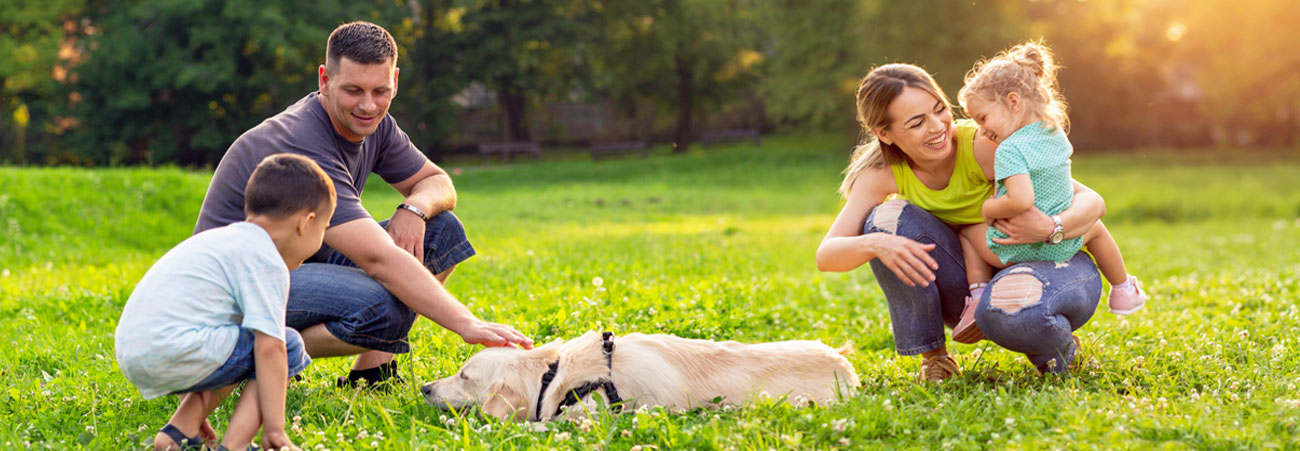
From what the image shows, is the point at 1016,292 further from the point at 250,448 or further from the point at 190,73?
the point at 190,73

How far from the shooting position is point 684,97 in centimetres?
4491

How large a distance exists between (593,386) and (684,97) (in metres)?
41.1

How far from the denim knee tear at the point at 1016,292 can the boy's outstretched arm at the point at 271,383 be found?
3150 mm

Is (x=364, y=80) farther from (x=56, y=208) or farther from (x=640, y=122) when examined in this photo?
(x=640, y=122)

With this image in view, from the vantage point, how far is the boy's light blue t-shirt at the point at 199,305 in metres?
3.61

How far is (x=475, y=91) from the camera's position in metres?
44.1

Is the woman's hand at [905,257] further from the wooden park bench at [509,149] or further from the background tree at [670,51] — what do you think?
the background tree at [670,51]

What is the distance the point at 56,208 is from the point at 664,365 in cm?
1192

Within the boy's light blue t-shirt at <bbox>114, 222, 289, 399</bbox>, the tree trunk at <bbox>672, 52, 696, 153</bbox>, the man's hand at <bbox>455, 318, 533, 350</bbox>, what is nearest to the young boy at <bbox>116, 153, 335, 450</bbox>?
the boy's light blue t-shirt at <bbox>114, 222, 289, 399</bbox>

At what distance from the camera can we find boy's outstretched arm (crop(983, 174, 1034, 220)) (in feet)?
14.8

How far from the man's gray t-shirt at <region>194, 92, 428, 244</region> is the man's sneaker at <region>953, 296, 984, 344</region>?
298 centimetres

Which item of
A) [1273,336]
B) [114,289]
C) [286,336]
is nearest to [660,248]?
[114,289]

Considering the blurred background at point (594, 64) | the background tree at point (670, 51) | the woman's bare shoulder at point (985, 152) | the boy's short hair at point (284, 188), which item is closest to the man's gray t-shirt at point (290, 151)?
the boy's short hair at point (284, 188)


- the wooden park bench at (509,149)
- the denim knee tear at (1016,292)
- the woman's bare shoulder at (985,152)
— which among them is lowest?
the wooden park bench at (509,149)
